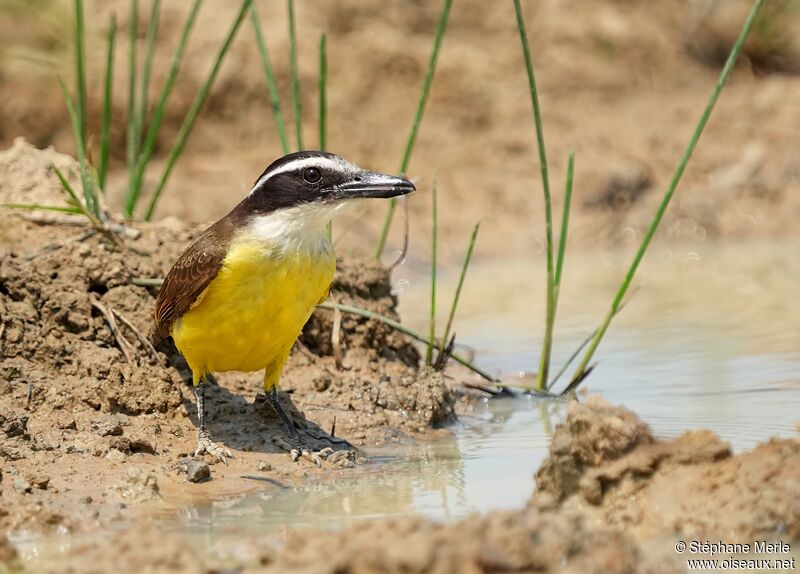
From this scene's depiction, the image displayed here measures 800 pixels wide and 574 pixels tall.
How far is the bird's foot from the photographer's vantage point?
5688mm

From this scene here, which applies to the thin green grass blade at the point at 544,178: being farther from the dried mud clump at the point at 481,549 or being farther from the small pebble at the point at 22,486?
the dried mud clump at the point at 481,549

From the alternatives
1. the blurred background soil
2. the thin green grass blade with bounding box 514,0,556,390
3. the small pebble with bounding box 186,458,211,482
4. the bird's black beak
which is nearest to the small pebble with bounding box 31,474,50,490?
the small pebble with bounding box 186,458,211,482

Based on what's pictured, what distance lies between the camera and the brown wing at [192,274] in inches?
226

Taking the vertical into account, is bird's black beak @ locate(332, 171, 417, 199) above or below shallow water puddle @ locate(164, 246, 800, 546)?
above

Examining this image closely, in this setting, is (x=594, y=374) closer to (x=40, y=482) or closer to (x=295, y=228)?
(x=295, y=228)

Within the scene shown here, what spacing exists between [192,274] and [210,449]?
80 cm

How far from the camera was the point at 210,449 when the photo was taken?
Answer: 18.8 feet

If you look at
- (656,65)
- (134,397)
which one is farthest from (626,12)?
Answer: (134,397)

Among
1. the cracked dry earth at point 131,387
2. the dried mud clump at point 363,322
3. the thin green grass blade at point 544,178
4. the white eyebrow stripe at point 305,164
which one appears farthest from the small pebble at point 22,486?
the thin green grass blade at point 544,178

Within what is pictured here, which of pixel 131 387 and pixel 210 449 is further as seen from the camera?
pixel 131 387

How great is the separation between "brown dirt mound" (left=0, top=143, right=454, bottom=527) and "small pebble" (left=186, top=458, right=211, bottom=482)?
0.24 ft

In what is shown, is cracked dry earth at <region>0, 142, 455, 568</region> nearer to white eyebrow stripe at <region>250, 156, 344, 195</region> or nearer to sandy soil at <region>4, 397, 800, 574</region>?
sandy soil at <region>4, 397, 800, 574</region>

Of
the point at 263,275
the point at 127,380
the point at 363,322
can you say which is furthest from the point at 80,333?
the point at 363,322

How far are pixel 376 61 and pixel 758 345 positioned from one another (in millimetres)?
8000
